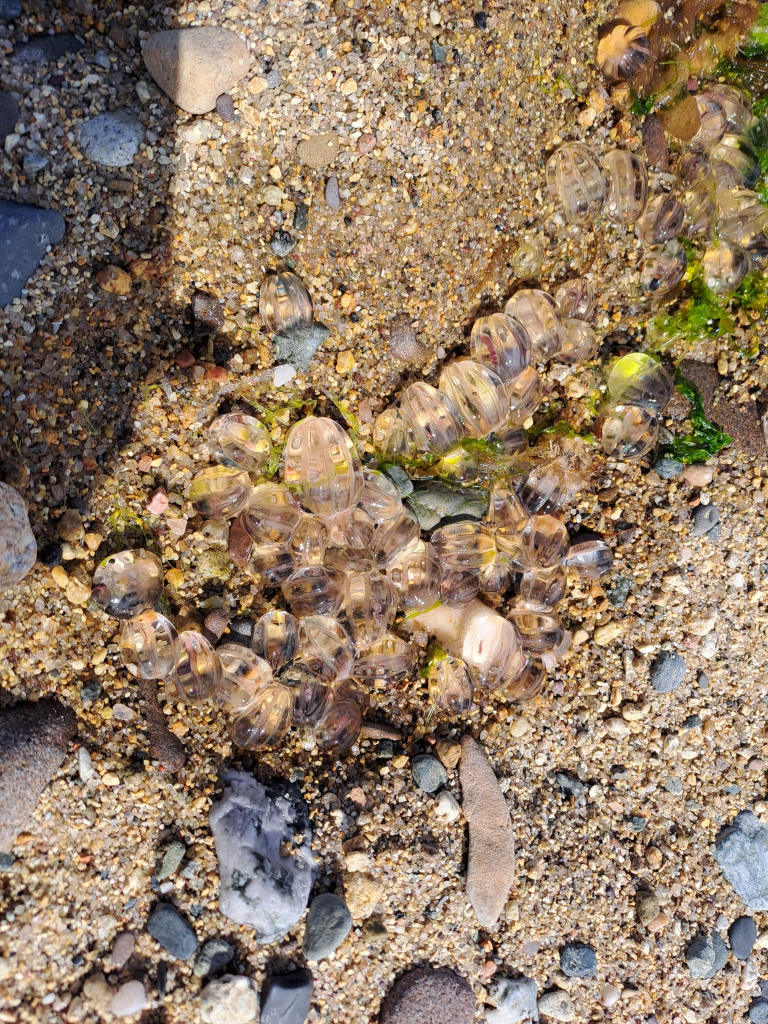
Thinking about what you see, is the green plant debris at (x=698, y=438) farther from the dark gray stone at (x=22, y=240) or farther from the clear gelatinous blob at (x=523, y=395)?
the dark gray stone at (x=22, y=240)

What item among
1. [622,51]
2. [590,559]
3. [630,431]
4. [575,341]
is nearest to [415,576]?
[590,559]

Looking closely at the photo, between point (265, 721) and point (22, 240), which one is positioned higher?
point (22, 240)

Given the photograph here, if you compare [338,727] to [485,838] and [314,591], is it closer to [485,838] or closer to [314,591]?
[314,591]

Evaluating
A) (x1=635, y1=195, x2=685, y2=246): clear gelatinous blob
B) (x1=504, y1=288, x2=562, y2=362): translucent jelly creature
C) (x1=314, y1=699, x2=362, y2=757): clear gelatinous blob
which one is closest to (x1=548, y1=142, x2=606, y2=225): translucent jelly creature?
(x1=504, y1=288, x2=562, y2=362): translucent jelly creature

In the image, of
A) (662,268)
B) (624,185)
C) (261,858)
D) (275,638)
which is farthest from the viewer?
(662,268)

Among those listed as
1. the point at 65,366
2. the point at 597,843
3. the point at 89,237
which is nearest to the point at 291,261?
the point at 89,237

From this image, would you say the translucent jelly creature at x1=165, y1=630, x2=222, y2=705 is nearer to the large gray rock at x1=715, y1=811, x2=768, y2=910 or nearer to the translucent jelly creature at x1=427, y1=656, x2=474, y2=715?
the translucent jelly creature at x1=427, y1=656, x2=474, y2=715

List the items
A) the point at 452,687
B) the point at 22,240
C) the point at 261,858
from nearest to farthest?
the point at 22,240 < the point at 261,858 < the point at 452,687
